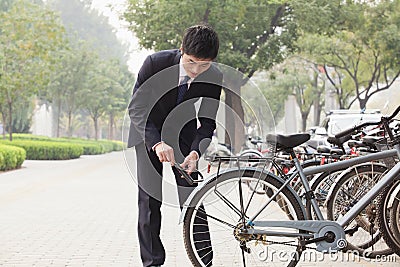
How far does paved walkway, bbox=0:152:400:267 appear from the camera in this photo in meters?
6.48

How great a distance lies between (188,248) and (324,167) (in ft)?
3.43

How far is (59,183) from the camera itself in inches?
→ 687

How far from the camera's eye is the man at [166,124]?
5.00m

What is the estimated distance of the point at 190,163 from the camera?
504 centimetres

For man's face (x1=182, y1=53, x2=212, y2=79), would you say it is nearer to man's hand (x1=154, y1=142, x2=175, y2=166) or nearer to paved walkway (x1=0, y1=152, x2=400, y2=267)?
man's hand (x1=154, y1=142, x2=175, y2=166)

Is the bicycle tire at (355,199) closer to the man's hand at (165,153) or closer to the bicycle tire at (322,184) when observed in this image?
the bicycle tire at (322,184)

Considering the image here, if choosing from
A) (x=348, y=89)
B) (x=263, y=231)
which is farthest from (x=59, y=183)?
(x=348, y=89)

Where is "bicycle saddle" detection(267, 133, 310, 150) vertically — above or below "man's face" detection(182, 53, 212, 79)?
below

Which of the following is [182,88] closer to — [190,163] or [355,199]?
[190,163]

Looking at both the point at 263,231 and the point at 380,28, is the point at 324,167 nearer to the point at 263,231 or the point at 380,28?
the point at 263,231

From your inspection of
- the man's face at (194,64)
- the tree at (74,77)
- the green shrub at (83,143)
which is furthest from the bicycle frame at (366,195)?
the tree at (74,77)

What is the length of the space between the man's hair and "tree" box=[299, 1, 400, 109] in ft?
82.6

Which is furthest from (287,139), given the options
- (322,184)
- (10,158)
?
(10,158)

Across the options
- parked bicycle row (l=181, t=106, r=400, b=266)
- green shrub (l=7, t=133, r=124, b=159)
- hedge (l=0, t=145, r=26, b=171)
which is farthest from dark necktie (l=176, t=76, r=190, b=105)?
green shrub (l=7, t=133, r=124, b=159)
